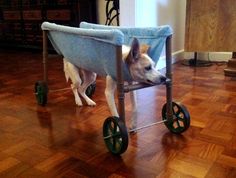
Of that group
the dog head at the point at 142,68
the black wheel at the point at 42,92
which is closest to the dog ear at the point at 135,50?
the dog head at the point at 142,68

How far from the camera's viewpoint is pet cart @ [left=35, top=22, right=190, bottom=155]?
124 centimetres

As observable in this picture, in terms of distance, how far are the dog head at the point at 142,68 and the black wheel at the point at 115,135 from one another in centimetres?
24

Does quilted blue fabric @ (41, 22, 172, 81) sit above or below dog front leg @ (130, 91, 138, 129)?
above

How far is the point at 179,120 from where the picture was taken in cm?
152

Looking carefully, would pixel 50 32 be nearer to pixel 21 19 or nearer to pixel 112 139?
pixel 112 139

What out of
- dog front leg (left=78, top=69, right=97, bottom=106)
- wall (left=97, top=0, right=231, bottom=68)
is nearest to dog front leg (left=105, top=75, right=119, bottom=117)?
dog front leg (left=78, top=69, right=97, bottom=106)

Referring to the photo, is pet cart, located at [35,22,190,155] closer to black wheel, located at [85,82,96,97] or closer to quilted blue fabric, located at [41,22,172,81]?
quilted blue fabric, located at [41,22,172,81]

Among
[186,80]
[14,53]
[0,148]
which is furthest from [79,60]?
[14,53]

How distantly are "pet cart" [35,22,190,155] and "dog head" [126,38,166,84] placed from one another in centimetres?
3

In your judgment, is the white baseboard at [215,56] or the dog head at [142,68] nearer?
the dog head at [142,68]

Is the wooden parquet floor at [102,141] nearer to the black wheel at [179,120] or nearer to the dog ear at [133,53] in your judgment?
the black wheel at [179,120]

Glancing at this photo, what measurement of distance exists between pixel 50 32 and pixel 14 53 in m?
2.85

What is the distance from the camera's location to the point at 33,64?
11.6ft

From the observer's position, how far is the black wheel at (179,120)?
147 cm
